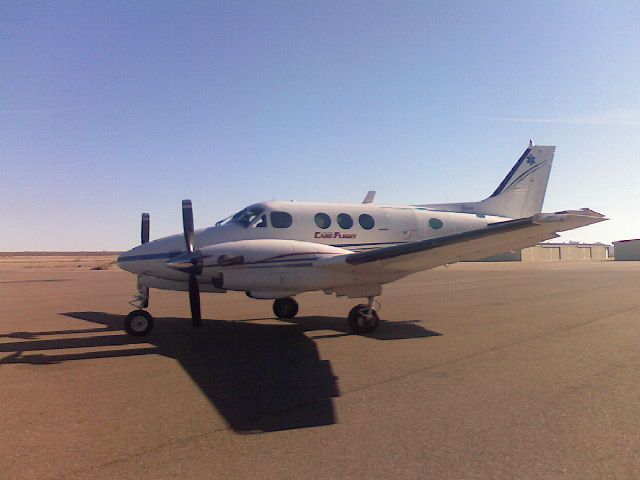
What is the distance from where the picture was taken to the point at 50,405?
20.9 ft

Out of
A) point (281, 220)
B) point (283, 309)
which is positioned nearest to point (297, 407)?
point (281, 220)

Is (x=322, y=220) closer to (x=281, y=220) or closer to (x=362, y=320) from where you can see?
(x=281, y=220)

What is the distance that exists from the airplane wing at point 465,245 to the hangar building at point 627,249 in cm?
8117

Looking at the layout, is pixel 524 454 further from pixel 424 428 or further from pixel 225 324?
pixel 225 324

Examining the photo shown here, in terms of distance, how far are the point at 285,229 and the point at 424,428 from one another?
8.05 metres

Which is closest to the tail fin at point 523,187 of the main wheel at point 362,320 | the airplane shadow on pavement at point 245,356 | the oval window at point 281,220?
the airplane shadow on pavement at point 245,356

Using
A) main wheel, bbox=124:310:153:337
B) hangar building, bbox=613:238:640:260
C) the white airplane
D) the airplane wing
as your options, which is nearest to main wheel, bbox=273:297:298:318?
the white airplane

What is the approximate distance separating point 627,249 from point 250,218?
8469cm

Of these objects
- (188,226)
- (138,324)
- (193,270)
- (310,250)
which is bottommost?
(138,324)

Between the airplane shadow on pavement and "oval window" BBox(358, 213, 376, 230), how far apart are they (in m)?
2.72

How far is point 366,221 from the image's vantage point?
46.3 ft

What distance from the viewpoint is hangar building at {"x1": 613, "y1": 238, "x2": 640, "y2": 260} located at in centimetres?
7967

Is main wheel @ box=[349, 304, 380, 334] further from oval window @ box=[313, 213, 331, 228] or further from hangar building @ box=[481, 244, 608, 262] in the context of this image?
hangar building @ box=[481, 244, 608, 262]

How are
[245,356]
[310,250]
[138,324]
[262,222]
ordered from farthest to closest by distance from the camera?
[262,222], [310,250], [138,324], [245,356]
